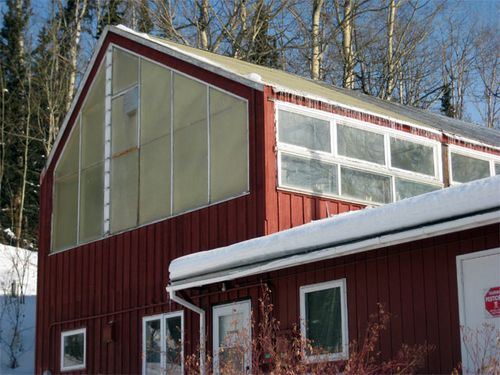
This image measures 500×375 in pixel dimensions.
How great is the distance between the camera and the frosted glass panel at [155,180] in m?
13.6

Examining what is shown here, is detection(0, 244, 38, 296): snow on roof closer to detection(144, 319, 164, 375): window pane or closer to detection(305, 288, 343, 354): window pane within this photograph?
detection(144, 319, 164, 375): window pane

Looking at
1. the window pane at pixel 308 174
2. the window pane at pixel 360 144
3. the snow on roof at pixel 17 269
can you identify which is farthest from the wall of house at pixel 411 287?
the snow on roof at pixel 17 269

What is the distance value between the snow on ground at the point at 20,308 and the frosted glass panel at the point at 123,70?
7813 millimetres

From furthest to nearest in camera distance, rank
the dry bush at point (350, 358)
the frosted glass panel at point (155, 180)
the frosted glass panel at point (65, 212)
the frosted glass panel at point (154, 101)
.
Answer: the frosted glass panel at point (65, 212) → the frosted glass panel at point (154, 101) → the frosted glass panel at point (155, 180) → the dry bush at point (350, 358)

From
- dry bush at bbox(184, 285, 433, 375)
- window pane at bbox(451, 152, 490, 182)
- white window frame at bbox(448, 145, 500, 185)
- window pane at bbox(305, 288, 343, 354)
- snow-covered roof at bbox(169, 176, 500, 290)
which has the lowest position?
dry bush at bbox(184, 285, 433, 375)

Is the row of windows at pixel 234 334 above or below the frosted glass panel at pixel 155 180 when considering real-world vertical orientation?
below

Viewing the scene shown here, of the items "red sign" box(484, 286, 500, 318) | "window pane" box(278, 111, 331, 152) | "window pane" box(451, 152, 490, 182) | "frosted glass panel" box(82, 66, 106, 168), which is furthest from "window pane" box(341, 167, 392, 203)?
"frosted glass panel" box(82, 66, 106, 168)

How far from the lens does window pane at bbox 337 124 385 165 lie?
41.8ft

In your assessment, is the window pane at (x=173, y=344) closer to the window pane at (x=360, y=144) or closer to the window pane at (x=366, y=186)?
the window pane at (x=366, y=186)

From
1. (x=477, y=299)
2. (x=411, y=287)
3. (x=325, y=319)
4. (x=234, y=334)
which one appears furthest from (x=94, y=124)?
(x=477, y=299)

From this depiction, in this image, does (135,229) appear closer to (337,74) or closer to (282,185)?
(282,185)

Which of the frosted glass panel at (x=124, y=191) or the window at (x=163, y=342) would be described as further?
the frosted glass panel at (x=124, y=191)

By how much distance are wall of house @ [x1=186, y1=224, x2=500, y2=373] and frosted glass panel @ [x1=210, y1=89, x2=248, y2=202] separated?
2244 millimetres

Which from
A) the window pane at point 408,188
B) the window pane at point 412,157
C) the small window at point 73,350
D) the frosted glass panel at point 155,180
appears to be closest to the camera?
the window pane at point 408,188
